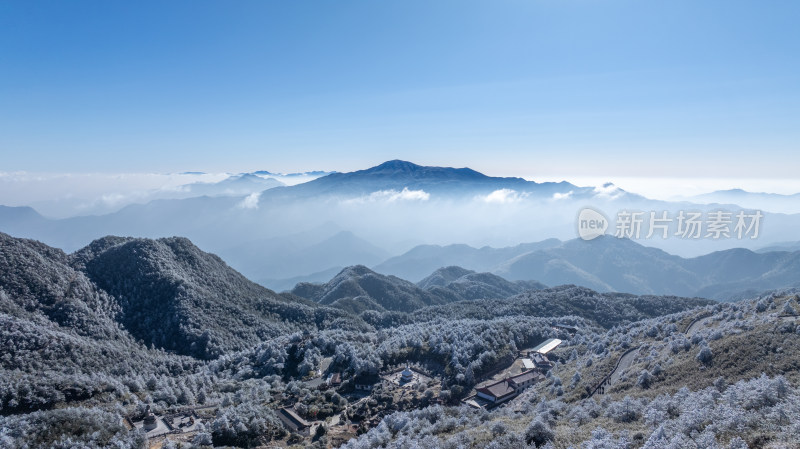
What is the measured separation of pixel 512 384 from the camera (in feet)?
171

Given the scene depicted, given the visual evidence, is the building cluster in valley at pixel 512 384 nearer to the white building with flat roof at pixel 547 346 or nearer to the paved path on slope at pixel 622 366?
the white building with flat roof at pixel 547 346

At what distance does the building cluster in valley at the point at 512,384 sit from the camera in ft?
160

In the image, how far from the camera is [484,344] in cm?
6278

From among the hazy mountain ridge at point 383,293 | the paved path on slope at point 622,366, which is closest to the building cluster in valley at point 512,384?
the paved path on slope at point 622,366

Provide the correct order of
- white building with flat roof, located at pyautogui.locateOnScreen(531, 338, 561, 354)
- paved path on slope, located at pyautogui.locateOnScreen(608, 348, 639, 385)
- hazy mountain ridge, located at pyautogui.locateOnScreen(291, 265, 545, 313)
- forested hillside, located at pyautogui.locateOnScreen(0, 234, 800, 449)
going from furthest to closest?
1. hazy mountain ridge, located at pyautogui.locateOnScreen(291, 265, 545, 313)
2. white building with flat roof, located at pyautogui.locateOnScreen(531, 338, 561, 354)
3. paved path on slope, located at pyautogui.locateOnScreen(608, 348, 639, 385)
4. forested hillside, located at pyautogui.locateOnScreen(0, 234, 800, 449)

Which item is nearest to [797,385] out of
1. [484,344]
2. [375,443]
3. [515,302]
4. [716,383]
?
[716,383]

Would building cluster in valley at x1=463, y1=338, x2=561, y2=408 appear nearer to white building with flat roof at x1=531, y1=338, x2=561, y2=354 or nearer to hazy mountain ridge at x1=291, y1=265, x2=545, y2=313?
white building with flat roof at x1=531, y1=338, x2=561, y2=354

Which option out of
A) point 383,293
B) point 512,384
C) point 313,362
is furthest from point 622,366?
point 383,293

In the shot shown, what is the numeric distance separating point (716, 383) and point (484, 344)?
3313cm

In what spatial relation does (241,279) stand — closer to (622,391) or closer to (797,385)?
(622,391)

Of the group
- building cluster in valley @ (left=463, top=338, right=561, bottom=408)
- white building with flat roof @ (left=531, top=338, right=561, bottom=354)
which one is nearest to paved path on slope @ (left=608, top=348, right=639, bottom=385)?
building cluster in valley @ (left=463, top=338, right=561, bottom=408)

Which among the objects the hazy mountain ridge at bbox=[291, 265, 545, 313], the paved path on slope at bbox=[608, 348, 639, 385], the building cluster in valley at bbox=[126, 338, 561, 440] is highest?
the paved path on slope at bbox=[608, 348, 639, 385]

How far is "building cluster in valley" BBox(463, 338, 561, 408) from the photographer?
48906 millimetres

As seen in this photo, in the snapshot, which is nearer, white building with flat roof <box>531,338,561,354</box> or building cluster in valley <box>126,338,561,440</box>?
building cluster in valley <box>126,338,561,440</box>
